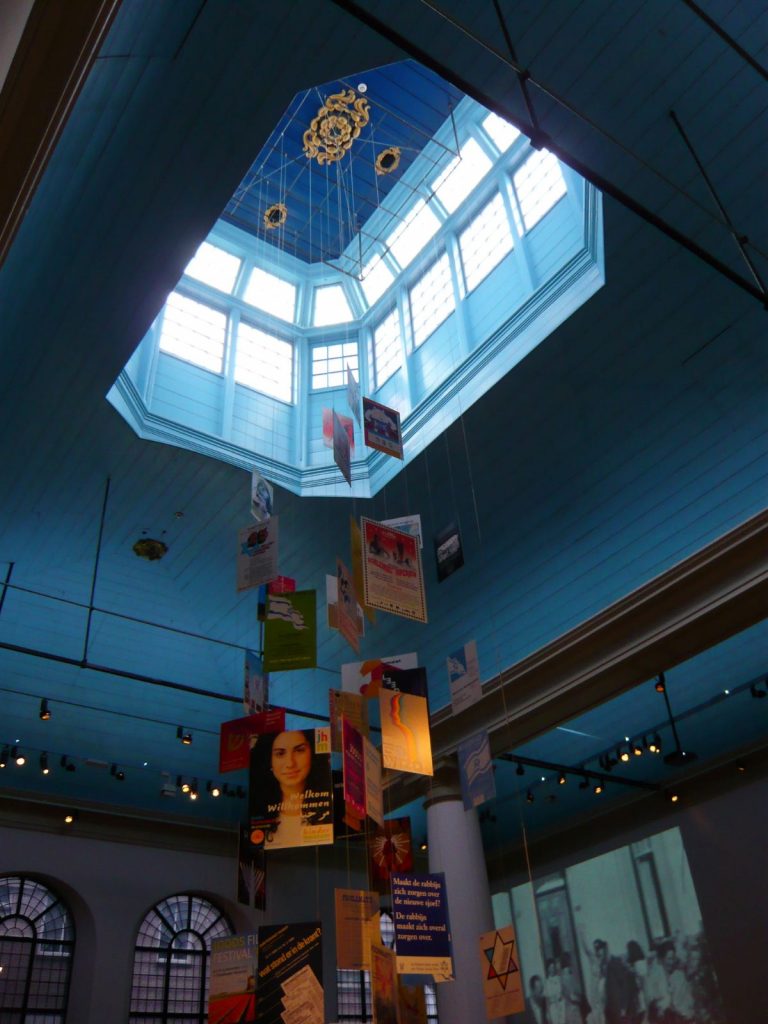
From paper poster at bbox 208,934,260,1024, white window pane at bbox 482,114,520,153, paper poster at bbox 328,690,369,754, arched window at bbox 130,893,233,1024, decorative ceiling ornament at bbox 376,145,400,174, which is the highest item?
decorative ceiling ornament at bbox 376,145,400,174

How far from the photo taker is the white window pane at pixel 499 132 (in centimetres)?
1138

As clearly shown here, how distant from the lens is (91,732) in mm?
14320

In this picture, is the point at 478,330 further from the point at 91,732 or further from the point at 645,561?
the point at 91,732

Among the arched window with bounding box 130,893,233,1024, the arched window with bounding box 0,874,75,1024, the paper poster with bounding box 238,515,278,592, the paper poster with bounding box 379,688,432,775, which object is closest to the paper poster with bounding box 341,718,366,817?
the paper poster with bounding box 379,688,432,775

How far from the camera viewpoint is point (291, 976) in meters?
7.60

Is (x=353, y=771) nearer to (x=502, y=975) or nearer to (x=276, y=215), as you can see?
(x=502, y=975)

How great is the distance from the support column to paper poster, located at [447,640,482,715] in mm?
3183

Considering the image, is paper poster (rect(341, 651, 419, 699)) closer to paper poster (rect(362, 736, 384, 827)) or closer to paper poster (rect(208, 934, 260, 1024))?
paper poster (rect(362, 736, 384, 827))

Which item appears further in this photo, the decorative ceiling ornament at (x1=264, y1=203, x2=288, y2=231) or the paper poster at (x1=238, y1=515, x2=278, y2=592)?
the decorative ceiling ornament at (x1=264, y1=203, x2=288, y2=231)

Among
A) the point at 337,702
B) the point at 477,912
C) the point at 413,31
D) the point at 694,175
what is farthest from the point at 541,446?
the point at 477,912

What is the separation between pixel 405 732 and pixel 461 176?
26.8 ft

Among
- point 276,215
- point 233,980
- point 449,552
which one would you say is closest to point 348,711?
point 449,552

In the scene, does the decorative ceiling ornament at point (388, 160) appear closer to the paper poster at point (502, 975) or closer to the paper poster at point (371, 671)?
the paper poster at point (371, 671)

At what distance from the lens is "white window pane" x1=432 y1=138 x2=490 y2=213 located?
1205 cm
